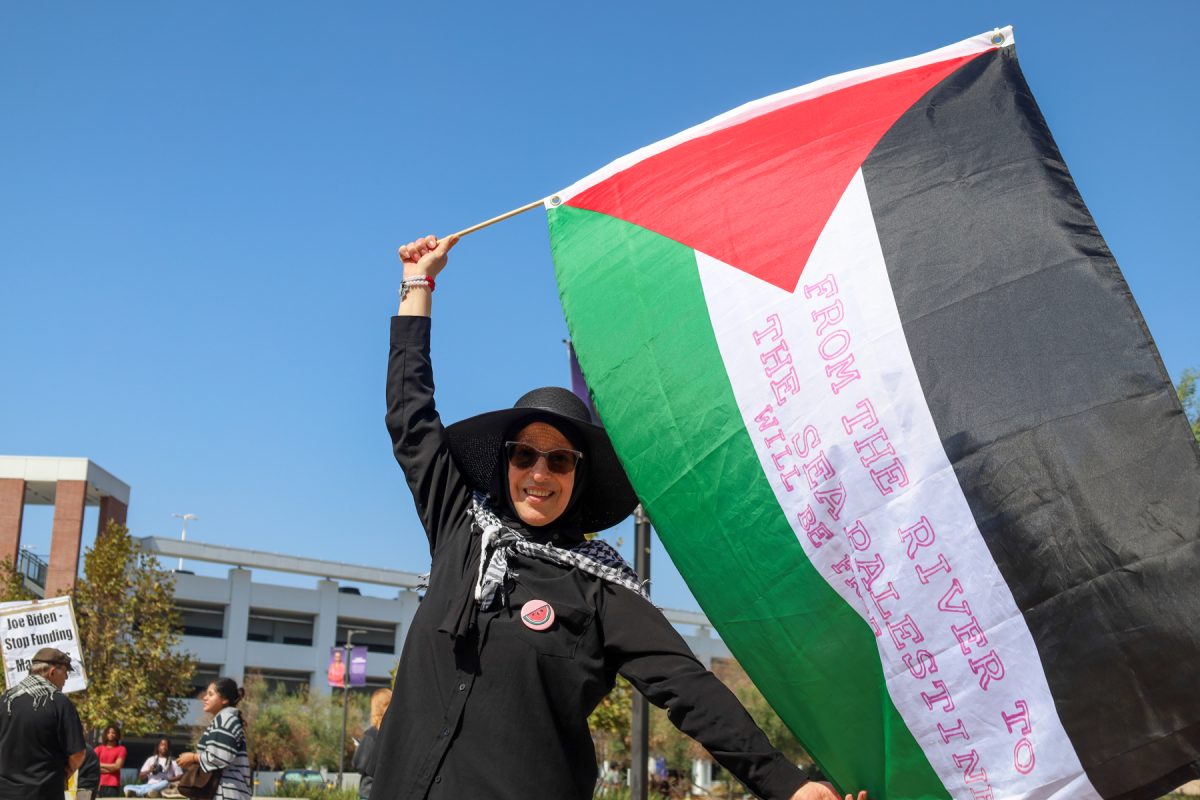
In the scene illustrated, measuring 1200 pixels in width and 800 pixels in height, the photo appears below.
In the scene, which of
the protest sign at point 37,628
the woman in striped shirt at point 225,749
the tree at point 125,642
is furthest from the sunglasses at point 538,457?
the tree at point 125,642

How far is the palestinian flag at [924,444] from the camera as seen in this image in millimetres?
2754

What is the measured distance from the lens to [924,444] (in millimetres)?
2992

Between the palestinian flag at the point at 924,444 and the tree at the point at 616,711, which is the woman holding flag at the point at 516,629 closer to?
the palestinian flag at the point at 924,444

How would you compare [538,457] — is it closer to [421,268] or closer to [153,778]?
[421,268]

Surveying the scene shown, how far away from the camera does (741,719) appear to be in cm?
285

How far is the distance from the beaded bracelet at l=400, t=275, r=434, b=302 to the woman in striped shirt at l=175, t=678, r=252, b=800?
5.37 meters

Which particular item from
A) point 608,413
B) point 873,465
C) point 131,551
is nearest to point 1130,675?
point 873,465

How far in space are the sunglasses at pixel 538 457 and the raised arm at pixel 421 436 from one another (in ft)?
0.56

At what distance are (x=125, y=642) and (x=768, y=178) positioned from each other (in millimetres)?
27523

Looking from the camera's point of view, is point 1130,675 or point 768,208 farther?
point 768,208

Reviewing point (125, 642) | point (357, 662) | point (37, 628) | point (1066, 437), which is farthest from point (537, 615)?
point (357, 662)

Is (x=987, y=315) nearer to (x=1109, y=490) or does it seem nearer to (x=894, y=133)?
(x=1109, y=490)

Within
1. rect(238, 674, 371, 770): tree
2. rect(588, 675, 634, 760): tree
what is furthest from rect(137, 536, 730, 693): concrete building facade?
rect(588, 675, 634, 760): tree

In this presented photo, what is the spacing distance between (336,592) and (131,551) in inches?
1370
